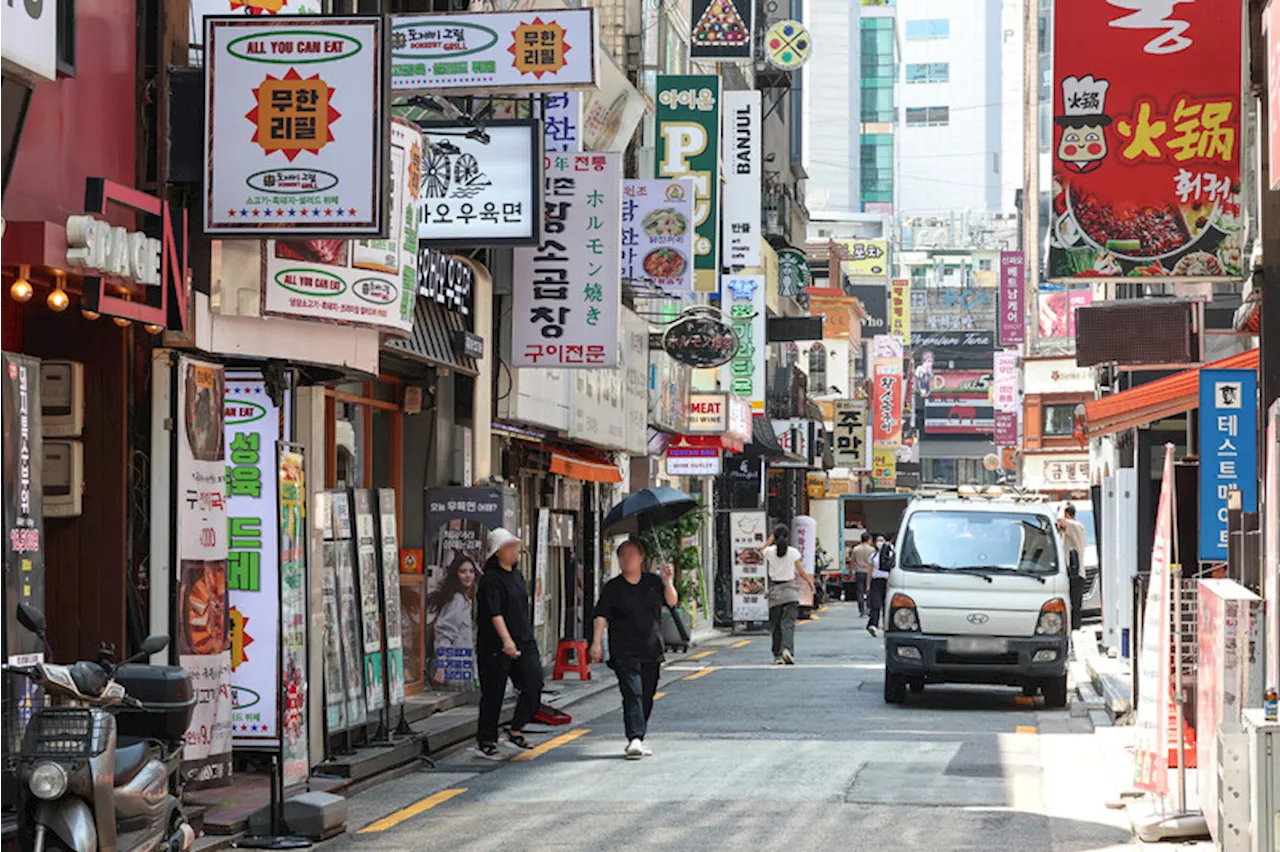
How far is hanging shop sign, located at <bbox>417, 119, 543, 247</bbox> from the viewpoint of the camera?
19453 mm

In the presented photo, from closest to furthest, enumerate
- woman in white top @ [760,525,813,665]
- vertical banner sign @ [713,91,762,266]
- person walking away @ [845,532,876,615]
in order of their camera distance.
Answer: woman in white top @ [760,525,813,665] → vertical banner sign @ [713,91,762,266] → person walking away @ [845,532,876,615]

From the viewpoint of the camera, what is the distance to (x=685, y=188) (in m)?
29.0

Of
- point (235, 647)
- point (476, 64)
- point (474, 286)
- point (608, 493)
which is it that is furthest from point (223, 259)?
point (608, 493)

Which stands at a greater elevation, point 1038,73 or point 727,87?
point 1038,73

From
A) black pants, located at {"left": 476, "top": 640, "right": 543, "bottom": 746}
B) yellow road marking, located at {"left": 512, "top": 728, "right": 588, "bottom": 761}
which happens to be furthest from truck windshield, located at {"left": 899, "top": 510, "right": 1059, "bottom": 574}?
black pants, located at {"left": 476, "top": 640, "right": 543, "bottom": 746}

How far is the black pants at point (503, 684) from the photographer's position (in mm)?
16891

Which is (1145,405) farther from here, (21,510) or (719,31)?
(719,31)

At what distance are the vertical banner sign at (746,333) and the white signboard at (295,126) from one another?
28.1 m

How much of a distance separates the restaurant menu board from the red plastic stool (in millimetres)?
13378

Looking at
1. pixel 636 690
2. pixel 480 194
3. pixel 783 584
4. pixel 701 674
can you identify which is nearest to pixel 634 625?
pixel 636 690

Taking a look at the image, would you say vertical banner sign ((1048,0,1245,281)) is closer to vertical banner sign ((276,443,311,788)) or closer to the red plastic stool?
vertical banner sign ((276,443,311,788))

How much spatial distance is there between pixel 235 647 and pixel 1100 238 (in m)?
6.97

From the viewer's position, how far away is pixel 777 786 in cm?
1478

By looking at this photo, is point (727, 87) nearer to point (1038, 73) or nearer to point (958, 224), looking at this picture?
point (1038, 73)
